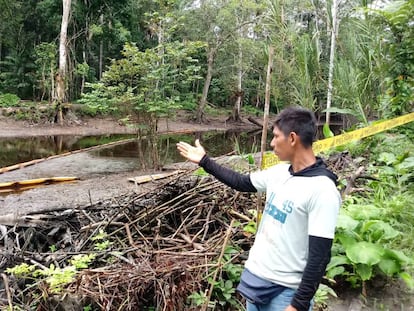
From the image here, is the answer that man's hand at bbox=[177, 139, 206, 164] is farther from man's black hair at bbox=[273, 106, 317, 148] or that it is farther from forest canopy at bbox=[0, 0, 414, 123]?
forest canopy at bbox=[0, 0, 414, 123]

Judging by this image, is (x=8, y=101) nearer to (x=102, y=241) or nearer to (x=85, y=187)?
(x=85, y=187)

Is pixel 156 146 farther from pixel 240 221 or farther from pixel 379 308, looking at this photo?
pixel 379 308

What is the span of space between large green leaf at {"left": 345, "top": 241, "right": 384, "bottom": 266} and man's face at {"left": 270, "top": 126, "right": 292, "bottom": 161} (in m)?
1.27

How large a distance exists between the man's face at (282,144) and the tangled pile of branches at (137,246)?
4.11 ft

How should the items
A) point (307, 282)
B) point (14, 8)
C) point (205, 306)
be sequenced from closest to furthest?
1. point (307, 282)
2. point (205, 306)
3. point (14, 8)

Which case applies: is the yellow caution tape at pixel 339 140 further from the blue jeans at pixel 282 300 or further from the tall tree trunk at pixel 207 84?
the tall tree trunk at pixel 207 84

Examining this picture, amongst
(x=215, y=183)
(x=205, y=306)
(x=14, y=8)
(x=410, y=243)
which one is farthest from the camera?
(x=14, y=8)

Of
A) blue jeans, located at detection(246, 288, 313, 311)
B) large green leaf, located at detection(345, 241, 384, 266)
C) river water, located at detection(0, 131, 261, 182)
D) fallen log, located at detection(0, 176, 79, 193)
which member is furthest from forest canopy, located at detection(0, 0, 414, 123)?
blue jeans, located at detection(246, 288, 313, 311)

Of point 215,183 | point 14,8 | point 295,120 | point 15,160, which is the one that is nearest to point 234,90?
point 14,8

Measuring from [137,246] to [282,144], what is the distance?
2.14m

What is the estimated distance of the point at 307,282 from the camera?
188 cm

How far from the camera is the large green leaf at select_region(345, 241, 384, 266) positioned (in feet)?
9.60

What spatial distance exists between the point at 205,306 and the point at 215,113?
29.7 metres

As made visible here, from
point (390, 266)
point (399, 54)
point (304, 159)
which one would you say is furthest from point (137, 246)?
point (399, 54)
